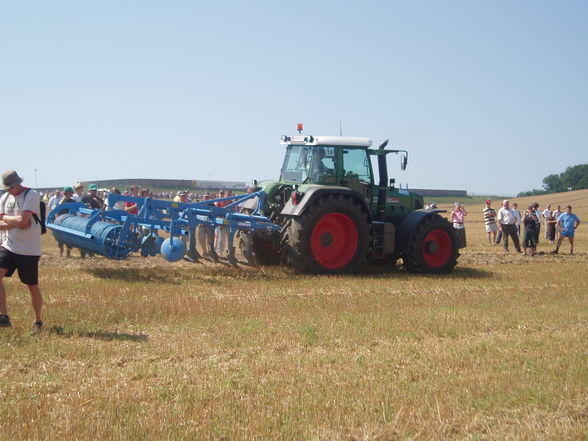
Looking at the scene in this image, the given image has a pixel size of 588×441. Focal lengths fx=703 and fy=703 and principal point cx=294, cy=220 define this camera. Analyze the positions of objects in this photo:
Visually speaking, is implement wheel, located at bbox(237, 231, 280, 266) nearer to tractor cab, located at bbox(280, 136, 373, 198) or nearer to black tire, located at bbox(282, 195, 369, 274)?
black tire, located at bbox(282, 195, 369, 274)

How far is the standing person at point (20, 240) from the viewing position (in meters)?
6.61

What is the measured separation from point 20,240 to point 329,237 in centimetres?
570

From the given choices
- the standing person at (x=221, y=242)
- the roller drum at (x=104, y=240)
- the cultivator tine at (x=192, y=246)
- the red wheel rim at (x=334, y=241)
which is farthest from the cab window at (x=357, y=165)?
the roller drum at (x=104, y=240)

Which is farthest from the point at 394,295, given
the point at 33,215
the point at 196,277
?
the point at 33,215

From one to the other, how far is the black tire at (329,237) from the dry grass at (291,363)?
1.19m

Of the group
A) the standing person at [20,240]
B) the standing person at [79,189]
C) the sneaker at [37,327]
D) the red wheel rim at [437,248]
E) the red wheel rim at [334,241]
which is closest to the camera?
the sneaker at [37,327]

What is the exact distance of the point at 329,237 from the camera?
11.4 meters

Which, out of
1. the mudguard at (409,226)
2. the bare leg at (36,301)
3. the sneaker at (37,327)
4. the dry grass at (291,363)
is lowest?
the dry grass at (291,363)

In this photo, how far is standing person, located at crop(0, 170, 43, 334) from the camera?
661cm

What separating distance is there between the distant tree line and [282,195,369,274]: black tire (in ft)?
286

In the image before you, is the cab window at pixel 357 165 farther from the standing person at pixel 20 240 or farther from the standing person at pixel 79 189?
the standing person at pixel 20 240

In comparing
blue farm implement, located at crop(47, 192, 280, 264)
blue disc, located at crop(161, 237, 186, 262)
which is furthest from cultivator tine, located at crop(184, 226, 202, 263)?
blue disc, located at crop(161, 237, 186, 262)

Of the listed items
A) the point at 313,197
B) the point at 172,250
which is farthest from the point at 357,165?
the point at 172,250

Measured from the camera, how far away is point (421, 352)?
6.13m
